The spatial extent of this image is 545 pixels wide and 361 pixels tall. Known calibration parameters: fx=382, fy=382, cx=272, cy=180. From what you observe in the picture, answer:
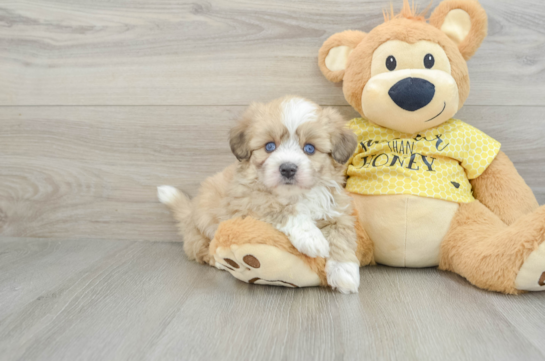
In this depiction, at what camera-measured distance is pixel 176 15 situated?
5.05 feet

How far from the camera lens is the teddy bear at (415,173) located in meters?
1.13

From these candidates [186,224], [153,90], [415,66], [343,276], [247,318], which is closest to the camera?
[247,318]

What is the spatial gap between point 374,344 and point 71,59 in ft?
5.20

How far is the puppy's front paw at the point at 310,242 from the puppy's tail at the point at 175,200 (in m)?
0.60

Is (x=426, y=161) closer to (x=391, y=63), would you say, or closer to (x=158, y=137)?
(x=391, y=63)

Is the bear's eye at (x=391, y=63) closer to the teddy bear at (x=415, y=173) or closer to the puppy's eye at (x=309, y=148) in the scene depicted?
the teddy bear at (x=415, y=173)

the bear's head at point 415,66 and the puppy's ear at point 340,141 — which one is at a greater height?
the bear's head at point 415,66

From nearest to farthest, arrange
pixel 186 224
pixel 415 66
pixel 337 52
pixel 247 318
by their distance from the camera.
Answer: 1. pixel 247 318
2. pixel 415 66
3. pixel 337 52
4. pixel 186 224

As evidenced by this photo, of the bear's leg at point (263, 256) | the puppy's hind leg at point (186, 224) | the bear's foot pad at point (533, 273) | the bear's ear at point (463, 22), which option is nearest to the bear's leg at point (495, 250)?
the bear's foot pad at point (533, 273)

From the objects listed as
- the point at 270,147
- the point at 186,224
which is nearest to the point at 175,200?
the point at 186,224

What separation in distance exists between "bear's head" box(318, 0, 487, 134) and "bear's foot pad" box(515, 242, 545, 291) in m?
0.50

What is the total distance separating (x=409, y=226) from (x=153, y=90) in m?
1.14

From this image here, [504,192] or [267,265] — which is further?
[504,192]

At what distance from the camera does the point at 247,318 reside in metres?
1.01
